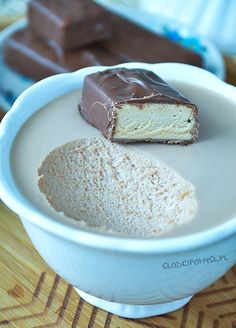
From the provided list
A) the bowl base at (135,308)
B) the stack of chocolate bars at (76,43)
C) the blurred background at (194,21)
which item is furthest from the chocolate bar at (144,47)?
the bowl base at (135,308)

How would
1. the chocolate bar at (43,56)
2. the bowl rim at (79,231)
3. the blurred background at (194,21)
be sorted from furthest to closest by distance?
the blurred background at (194,21), the chocolate bar at (43,56), the bowl rim at (79,231)

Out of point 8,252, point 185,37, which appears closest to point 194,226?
point 8,252

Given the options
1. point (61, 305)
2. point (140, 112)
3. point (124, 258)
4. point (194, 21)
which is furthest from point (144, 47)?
point (124, 258)

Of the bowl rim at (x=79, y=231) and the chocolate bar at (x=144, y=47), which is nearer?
the bowl rim at (x=79, y=231)

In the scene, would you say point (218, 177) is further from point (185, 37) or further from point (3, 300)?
point (185, 37)

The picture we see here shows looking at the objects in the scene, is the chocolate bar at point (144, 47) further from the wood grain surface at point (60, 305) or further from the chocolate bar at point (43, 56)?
the wood grain surface at point (60, 305)

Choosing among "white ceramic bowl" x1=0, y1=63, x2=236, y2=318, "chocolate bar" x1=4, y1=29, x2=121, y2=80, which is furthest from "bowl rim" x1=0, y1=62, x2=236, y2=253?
"chocolate bar" x1=4, y1=29, x2=121, y2=80

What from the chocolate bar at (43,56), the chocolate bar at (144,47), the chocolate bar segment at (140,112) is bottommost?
the chocolate bar at (43,56)
